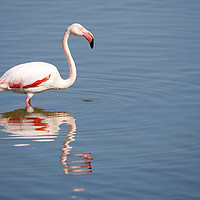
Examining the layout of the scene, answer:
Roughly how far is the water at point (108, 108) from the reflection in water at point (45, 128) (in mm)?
16

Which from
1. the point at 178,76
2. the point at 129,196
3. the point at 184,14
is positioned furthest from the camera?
the point at 184,14

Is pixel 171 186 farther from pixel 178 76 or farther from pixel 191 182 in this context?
pixel 178 76

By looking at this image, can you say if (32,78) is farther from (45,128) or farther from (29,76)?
(45,128)

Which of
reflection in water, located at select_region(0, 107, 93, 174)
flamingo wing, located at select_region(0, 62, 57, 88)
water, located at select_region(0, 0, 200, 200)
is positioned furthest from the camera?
flamingo wing, located at select_region(0, 62, 57, 88)

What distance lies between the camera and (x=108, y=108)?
33.8ft

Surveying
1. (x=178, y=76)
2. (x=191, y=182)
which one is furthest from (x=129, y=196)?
(x=178, y=76)

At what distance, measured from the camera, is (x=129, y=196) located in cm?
670

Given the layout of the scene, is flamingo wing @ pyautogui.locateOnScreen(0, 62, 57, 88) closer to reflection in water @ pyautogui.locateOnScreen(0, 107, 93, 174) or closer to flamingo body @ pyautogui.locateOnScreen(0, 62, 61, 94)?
flamingo body @ pyautogui.locateOnScreen(0, 62, 61, 94)

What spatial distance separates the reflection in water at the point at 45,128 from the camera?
7.72m

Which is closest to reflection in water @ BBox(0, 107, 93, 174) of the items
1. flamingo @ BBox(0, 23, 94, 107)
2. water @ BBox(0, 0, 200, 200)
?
water @ BBox(0, 0, 200, 200)

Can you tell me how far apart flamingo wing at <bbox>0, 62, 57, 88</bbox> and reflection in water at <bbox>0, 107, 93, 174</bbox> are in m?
0.53

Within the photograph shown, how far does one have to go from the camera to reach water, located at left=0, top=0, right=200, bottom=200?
23.5 feet

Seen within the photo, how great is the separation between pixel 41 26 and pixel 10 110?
19.3ft

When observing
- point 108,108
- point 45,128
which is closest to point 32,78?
point 45,128
